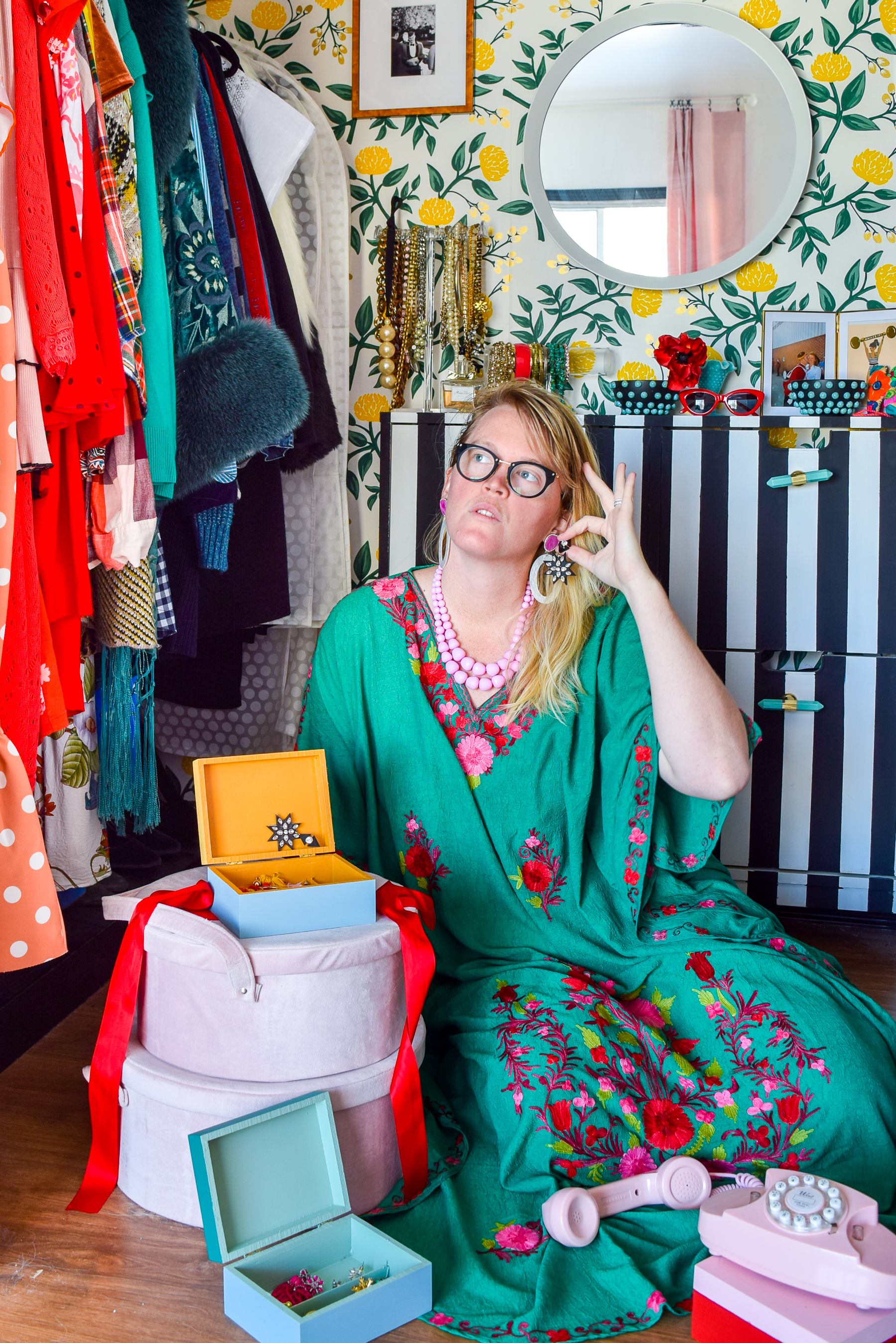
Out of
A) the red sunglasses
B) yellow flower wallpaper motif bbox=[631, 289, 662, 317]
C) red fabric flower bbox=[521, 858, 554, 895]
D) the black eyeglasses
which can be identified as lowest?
red fabric flower bbox=[521, 858, 554, 895]

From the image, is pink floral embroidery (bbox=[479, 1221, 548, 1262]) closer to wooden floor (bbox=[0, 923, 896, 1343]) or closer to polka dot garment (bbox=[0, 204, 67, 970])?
wooden floor (bbox=[0, 923, 896, 1343])

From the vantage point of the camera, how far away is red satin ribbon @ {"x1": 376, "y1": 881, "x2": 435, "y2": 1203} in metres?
1.45

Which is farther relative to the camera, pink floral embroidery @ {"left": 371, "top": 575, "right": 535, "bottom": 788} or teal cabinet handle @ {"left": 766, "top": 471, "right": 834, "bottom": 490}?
teal cabinet handle @ {"left": 766, "top": 471, "right": 834, "bottom": 490}

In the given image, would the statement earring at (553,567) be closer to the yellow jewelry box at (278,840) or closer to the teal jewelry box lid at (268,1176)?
the yellow jewelry box at (278,840)

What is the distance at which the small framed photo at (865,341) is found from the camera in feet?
9.05

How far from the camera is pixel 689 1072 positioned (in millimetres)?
1528

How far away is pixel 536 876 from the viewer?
68.8 inches

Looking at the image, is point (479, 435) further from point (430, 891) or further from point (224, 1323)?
point (224, 1323)

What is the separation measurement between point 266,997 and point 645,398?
1714 mm

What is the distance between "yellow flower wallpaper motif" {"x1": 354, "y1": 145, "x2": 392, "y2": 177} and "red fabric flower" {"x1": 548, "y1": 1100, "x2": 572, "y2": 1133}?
8.17 ft

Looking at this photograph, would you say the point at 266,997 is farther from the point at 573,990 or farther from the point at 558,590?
the point at 558,590

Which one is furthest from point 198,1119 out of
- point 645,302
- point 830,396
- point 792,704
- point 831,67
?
point 831,67

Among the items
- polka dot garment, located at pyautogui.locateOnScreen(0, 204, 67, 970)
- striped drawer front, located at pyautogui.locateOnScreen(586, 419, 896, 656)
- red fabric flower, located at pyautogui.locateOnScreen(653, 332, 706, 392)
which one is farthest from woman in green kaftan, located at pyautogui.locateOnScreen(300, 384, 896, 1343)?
red fabric flower, located at pyautogui.locateOnScreen(653, 332, 706, 392)

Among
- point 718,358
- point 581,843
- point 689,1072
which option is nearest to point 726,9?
point 718,358
